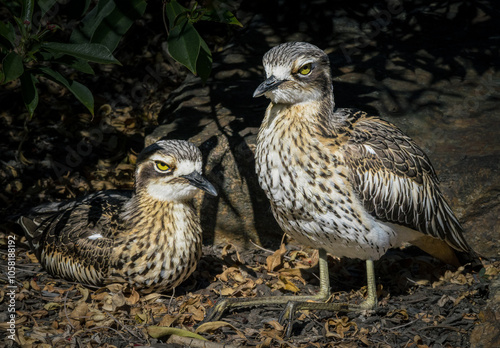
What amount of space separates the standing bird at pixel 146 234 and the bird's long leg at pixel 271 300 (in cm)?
43

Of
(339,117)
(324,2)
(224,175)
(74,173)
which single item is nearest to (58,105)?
(74,173)

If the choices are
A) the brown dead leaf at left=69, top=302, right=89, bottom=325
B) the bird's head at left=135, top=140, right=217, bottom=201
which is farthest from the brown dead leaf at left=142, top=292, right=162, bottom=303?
the bird's head at left=135, top=140, right=217, bottom=201

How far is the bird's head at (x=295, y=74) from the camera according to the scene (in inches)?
168

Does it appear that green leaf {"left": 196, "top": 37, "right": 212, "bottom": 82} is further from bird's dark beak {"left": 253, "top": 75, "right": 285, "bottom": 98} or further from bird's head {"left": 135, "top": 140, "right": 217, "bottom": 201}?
bird's dark beak {"left": 253, "top": 75, "right": 285, "bottom": 98}

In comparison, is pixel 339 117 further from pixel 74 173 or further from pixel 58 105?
pixel 58 105

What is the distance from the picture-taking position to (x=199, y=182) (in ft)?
15.3

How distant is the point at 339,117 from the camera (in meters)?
4.72

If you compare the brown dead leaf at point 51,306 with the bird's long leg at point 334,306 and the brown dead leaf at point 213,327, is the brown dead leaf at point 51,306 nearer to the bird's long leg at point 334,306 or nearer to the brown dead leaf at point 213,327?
the brown dead leaf at point 213,327

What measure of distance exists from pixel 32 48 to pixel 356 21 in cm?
446

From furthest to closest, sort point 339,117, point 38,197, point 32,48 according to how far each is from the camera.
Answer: point 38,197 → point 339,117 → point 32,48

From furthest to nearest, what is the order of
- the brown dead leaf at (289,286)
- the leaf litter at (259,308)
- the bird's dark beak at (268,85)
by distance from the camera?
1. the brown dead leaf at (289,286)
2. the leaf litter at (259,308)
3. the bird's dark beak at (268,85)

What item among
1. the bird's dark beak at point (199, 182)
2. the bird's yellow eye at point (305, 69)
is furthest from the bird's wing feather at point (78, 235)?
the bird's yellow eye at point (305, 69)

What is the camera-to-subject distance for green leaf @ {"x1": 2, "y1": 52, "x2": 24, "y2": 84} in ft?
13.2

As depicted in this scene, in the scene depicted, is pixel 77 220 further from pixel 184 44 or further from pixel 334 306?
pixel 334 306
